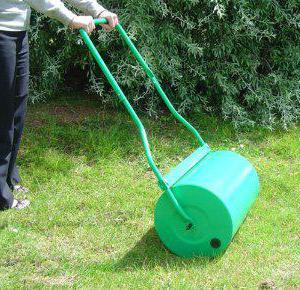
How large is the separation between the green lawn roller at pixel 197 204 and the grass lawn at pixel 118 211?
113 mm

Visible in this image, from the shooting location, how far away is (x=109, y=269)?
10.6 ft

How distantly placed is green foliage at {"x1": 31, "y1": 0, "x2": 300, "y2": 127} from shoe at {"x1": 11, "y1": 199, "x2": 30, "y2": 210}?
1.52 meters

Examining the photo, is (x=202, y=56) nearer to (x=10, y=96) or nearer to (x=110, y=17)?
(x=110, y=17)

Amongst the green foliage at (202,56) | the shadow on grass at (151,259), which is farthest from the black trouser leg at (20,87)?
the green foliage at (202,56)

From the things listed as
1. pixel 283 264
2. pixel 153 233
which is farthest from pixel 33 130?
pixel 283 264

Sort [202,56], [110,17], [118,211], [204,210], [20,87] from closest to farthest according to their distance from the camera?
[204,210] < [110,17] < [20,87] < [118,211] < [202,56]

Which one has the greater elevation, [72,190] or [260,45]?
[260,45]

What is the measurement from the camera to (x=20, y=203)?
3.92 m

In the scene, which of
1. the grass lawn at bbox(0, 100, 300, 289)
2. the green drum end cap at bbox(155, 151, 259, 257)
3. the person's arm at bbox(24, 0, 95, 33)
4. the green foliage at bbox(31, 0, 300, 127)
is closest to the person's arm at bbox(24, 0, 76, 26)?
the person's arm at bbox(24, 0, 95, 33)

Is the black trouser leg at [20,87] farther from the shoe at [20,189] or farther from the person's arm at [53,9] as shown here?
the person's arm at [53,9]

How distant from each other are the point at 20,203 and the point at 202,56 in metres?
2.29

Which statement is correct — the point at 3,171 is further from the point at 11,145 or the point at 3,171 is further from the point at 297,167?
Result: the point at 297,167

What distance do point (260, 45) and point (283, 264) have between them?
2.77 metres

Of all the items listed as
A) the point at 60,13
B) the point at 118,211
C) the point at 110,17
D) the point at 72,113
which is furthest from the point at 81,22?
the point at 72,113
